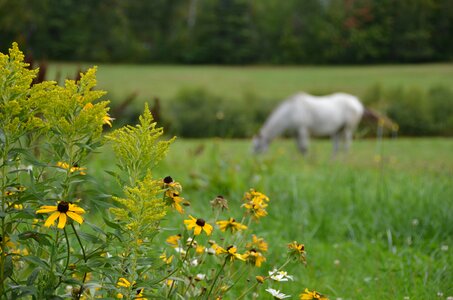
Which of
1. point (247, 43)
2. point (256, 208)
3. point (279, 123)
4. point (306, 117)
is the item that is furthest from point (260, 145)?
point (247, 43)

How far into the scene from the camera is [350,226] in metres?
3.54

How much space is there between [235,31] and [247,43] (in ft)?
4.64

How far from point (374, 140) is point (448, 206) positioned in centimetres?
1425

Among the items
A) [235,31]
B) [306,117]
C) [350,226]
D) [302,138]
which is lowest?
[302,138]

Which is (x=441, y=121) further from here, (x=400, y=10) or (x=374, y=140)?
(x=400, y=10)

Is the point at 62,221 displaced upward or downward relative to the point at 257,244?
upward

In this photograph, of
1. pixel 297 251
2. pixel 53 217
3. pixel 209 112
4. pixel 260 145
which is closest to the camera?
pixel 53 217

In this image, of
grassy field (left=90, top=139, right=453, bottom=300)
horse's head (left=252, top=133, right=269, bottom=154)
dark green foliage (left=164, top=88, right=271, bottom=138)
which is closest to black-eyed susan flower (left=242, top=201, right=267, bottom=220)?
grassy field (left=90, top=139, right=453, bottom=300)

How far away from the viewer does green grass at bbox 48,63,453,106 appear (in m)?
25.3

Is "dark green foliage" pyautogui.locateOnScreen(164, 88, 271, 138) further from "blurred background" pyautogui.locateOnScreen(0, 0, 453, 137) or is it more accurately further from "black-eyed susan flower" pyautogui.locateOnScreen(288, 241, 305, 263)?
"black-eyed susan flower" pyautogui.locateOnScreen(288, 241, 305, 263)

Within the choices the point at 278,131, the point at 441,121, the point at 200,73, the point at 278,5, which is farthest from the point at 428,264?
the point at 278,5

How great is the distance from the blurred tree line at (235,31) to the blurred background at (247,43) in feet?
0.19

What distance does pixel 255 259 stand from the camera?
171 centimetres

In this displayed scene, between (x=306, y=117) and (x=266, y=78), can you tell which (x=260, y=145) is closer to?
(x=306, y=117)
